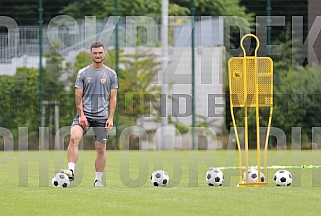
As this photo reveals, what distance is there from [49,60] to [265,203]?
659 inches

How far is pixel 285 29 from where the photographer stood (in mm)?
27984

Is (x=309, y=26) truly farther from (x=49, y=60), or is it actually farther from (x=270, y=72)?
(x=270, y=72)

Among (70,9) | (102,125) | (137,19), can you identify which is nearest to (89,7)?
(70,9)

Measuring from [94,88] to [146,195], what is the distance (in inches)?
91.2

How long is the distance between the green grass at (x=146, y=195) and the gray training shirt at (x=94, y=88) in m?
0.95

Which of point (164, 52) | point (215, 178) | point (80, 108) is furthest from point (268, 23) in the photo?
point (215, 178)

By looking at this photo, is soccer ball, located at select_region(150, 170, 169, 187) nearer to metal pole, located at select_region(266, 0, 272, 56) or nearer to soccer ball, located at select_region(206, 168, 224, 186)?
soccer ball, located at select_region(206, 168, 224, 186)

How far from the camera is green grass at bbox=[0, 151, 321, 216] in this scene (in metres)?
9.48

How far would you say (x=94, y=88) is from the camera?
42.2 feet

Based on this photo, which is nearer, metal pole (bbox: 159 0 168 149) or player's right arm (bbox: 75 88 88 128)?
player's right arm (bbox: 75 88 88 128)

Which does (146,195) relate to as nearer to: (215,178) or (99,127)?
(215,178)

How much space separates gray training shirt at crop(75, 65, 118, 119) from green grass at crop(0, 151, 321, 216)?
95 centimetres

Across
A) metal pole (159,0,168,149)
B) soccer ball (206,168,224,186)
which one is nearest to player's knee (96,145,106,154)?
soccer ball (206,168,224,186)

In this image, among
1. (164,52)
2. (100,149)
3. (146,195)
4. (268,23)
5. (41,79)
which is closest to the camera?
(146,195)
